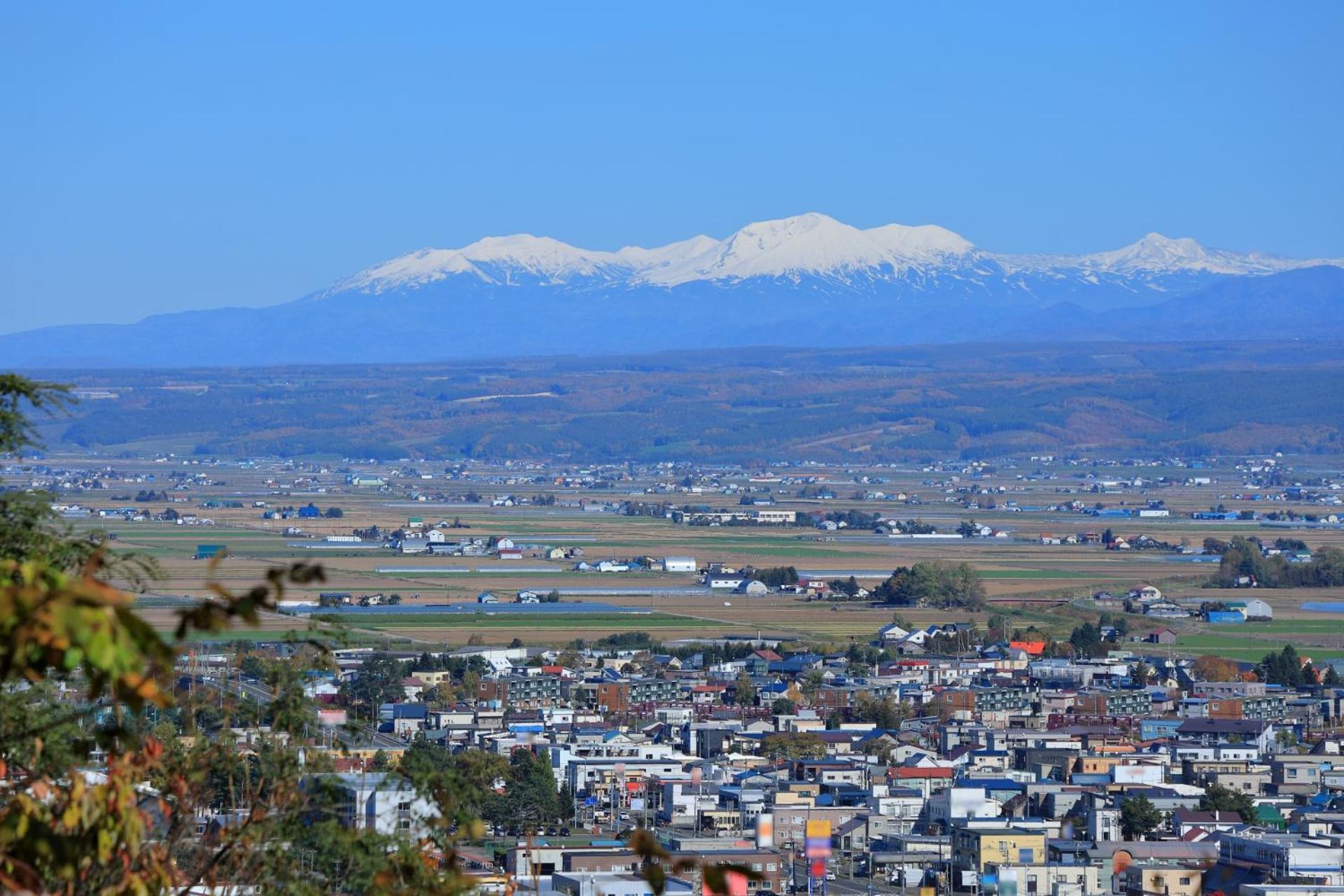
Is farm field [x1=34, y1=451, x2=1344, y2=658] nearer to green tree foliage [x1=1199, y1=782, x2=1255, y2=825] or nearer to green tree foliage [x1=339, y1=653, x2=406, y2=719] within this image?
green tree foliage [x1=339, y1=653, x2=406, y2=719]

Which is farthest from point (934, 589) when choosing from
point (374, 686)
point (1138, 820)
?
point (1138, 820)

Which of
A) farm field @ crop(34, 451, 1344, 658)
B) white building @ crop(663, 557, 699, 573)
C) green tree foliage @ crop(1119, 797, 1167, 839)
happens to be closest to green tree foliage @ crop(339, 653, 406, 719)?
farm field @ crop(34, 451, 1344, 658)

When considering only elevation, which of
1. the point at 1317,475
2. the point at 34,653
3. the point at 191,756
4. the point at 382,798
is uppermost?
the point at 34,653

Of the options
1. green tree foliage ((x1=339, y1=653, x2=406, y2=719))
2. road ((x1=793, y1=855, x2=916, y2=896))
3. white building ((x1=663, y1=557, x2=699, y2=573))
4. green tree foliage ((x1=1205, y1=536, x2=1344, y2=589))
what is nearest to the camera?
road ((x1=793, y1=855, x2=916, y2=896))

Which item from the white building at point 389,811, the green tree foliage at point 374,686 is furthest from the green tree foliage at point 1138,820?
the white building at point 389,811

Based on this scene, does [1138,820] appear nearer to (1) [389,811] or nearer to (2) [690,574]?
(1) [389,811]

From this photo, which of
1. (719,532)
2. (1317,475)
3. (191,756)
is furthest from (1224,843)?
(1317,475)

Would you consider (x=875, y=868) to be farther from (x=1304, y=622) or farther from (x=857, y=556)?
(x=857, y=556)

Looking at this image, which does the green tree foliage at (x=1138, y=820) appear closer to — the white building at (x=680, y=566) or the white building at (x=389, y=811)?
the white building at (x=389, y=811)
